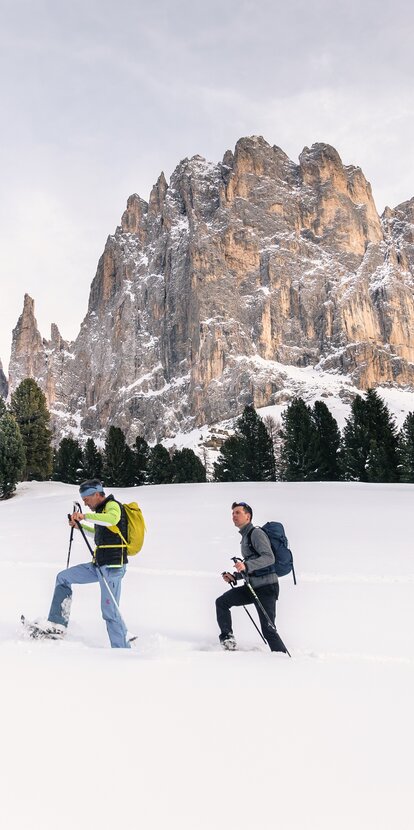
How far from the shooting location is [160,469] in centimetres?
5988

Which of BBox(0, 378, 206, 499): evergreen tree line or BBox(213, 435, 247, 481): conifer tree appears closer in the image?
BBox(0, 378, 206, 499): evergreen tree line

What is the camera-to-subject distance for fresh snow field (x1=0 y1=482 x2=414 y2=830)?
2.47m

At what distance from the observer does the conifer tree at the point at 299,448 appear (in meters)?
50.0

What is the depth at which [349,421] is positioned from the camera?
48.9m

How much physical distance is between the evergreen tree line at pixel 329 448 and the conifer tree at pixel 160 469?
21.2ft

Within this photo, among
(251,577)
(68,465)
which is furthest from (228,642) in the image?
(68,465)

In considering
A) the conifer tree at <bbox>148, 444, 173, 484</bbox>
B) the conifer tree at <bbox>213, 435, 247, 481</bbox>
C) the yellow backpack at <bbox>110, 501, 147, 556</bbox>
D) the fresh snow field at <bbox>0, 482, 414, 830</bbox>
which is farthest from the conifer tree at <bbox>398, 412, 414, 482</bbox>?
the yellow backpack at <bbox>110, 501, 147, 556</bbox>

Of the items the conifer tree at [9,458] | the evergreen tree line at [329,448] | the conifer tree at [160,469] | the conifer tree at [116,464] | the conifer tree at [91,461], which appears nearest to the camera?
the conifer tree at [9,458]

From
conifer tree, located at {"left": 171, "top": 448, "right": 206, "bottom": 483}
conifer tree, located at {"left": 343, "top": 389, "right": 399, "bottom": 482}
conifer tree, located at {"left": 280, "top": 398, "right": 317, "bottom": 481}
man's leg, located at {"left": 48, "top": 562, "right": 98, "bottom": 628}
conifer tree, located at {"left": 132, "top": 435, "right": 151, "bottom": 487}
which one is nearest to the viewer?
man's leg, located at {"left": 48, "top": 562, "right": 98, "bottom": 628}

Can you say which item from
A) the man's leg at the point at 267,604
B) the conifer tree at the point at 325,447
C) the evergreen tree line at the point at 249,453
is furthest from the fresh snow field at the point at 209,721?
the conifer tree at the point at 325,447

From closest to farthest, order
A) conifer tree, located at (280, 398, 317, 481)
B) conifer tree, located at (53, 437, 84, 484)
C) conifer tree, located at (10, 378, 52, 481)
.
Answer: conifer tree, located at (10, 378, 52, 481)
conifer tree, located at (280, 398, 317, 481)
conifer tree, located at (53, 437, 84, 484)

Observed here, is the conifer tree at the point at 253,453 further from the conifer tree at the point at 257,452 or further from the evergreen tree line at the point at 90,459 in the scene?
the evergreen tree line at the point at 90,459

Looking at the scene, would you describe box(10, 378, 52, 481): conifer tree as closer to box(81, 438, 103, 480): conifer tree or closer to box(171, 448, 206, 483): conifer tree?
box(81, 438, 103, 480): conifer tree

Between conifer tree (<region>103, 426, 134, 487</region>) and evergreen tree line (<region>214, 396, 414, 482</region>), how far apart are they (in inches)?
444
